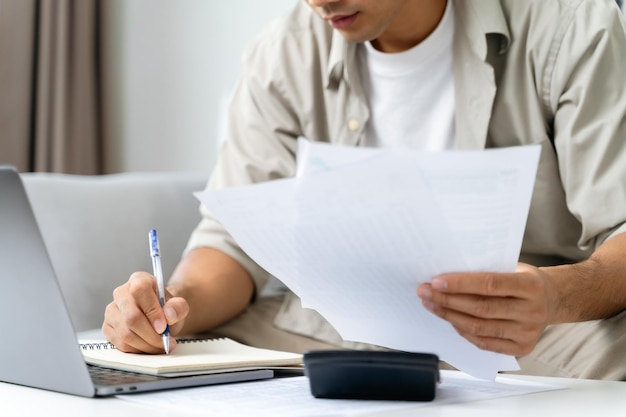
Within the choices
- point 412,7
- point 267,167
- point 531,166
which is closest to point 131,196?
point 267,167

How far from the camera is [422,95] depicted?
4.72 ft

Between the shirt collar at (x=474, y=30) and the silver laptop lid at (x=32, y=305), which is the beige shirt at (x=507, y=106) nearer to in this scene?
the shirt collar at (x=474, y=30)

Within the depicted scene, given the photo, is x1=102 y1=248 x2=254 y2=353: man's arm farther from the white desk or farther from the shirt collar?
the shirt collar

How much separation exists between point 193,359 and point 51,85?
2324 mm

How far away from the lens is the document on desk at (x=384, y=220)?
0.71m

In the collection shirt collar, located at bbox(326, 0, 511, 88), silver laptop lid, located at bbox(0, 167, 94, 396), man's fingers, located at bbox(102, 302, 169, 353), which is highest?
shirt collar, located at bbox(326, 0, 511, 88)

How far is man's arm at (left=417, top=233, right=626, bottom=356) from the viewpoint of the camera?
2.56ft

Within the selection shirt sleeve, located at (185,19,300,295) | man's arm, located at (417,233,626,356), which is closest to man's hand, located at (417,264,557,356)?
man's arm, located at (417,233,626,356)

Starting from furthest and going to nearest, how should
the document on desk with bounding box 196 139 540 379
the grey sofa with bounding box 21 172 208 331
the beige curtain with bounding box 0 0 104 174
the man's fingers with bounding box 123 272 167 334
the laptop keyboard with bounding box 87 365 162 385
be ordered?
1. the beige curtain with bounding box 0 0 104 174
2. the grey sofa with bounding box 21 172 208 331
3. the man's fingers with bounding box 123 272 167 334
4. the laptop keyboard with bounding box 87 365 162 385
5. the document on desk with bounding box 196 139 540 379

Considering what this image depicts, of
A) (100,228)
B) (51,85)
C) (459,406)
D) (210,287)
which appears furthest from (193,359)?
(51,85)

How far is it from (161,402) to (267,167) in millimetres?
788

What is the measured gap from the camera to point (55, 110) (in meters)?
3.05

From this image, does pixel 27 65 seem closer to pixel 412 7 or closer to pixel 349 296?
pixel 412 7

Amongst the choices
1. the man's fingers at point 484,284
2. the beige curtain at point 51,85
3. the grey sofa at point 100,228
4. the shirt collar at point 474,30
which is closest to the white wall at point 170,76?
the beige curtain at point 51,85
